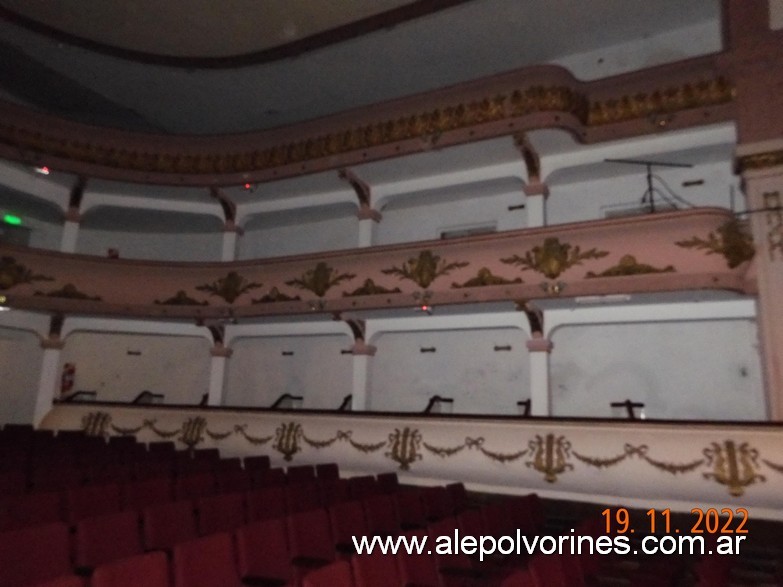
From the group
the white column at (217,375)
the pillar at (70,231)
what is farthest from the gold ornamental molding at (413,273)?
the white column at (217,375)

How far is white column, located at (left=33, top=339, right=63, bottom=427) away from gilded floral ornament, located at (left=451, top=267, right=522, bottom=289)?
5512 millimetres

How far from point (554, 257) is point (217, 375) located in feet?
17.0

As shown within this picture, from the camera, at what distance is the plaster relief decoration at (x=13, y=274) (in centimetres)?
728

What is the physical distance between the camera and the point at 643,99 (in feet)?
21.1

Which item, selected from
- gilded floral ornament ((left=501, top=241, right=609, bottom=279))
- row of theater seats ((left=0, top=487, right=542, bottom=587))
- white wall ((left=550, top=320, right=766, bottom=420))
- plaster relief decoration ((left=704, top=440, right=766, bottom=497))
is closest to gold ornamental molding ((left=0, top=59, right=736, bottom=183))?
gilded floral ornament ((left=501, top=241, right=609, bottom=279))

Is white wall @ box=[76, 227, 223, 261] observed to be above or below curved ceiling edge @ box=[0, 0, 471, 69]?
below

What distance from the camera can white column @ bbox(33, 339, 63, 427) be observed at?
8078 mm

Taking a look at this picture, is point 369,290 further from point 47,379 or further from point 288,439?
point 47,379

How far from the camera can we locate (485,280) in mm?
6414

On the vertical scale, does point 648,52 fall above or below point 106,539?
above

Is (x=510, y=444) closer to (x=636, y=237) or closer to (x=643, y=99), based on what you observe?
(x=636, y=237)

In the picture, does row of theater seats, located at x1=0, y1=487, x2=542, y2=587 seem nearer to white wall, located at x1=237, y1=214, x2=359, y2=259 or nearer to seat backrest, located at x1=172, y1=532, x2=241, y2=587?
seat backrest, located at x1=172, y1=532, x2=241, y2=587

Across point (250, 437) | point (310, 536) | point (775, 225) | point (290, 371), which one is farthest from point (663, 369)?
point (290, 371)

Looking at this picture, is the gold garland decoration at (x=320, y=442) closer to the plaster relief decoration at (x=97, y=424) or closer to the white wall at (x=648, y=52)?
the plaster relief decoration at (x=97, y=424)
